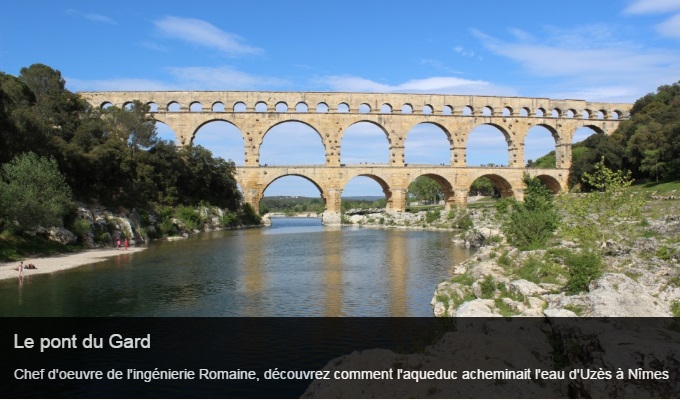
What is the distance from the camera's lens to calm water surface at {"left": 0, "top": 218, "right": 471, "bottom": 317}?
37.5 ft

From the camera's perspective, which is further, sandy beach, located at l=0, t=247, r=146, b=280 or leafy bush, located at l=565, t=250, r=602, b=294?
sandy beach, located at l=0, t=247, r=146, b=280

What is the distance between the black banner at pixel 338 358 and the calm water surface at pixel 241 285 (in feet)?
3.06

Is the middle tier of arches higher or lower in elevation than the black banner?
higher

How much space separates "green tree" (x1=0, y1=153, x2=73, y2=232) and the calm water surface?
3385 millimetres

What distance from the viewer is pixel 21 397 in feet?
22.0

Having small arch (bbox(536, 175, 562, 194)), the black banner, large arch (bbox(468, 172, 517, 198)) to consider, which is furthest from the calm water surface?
small arch (bbox(536, 175, 562, 194))

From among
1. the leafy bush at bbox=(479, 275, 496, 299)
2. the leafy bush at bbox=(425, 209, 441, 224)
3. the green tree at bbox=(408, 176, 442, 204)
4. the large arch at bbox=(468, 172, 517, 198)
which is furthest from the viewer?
the green tree at bbox=(408, 176, 442, 204)

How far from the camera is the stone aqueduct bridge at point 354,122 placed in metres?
47.5

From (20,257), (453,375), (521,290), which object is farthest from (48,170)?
(453,375)

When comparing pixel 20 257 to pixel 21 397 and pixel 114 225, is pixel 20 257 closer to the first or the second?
pixel 114 225

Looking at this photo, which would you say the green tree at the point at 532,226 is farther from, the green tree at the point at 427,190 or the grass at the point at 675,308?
the green tree at the point at 427,190

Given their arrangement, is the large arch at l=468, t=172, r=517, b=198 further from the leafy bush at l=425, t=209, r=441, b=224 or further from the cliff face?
the cliff face

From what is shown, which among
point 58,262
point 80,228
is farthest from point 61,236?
point 58,262

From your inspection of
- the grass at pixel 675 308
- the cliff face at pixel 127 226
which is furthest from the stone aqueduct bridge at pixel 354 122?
the grass at pixel 675 308
